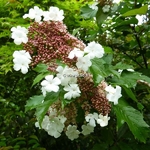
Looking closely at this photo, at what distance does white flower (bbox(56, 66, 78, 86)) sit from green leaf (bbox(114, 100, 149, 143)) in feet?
0.64

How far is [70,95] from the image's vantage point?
1021 mm

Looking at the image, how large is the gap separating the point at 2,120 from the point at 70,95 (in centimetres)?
131

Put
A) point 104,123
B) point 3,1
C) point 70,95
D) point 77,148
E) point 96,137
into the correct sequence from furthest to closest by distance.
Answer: point 77,148 → point 3,1 → point 96,137 → point 104,123 → point 70,95

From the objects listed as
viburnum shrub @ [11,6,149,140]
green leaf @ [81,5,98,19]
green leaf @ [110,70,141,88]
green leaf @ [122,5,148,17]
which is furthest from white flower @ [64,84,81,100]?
green leaf @ [81,5,98,19]

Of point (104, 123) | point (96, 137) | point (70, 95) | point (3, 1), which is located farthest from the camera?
point (3, 1)

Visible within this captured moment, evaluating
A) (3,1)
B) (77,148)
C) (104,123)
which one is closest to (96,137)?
(77,148)

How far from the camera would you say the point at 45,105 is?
103 cm

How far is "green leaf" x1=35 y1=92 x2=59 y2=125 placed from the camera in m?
1.02

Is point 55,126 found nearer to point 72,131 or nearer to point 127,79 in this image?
point 72,131

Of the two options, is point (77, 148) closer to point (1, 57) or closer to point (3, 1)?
point (1, 57)

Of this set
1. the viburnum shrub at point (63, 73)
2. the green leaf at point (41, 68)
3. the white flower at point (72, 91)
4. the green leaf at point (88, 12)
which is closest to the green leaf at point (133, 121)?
the viburnum shrub at point (63, 73)

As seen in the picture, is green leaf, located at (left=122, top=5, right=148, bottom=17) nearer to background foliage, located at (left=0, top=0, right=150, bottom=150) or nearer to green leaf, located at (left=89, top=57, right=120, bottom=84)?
background foliage, located at (left=0, top=0, right=150, bottom=150)

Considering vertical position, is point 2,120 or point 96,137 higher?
point 96,137

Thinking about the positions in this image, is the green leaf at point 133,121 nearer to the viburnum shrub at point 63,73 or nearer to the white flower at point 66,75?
the viburnum shrub at point 63,73
